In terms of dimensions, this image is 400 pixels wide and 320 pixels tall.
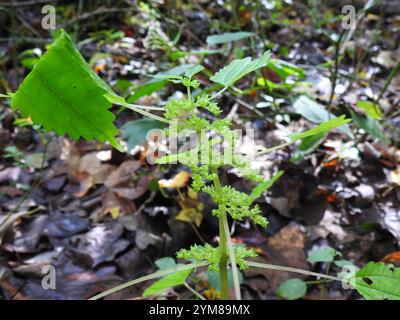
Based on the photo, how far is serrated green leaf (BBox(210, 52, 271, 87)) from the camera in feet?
2.72

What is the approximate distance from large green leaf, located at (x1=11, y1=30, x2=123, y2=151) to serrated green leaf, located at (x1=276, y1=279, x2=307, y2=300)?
77cm

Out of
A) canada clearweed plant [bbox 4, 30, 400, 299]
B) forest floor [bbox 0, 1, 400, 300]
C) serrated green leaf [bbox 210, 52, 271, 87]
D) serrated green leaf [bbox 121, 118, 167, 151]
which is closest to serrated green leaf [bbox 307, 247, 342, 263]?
forest floor [bbox 0, 1, 400, 300]

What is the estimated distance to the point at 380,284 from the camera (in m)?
0.88

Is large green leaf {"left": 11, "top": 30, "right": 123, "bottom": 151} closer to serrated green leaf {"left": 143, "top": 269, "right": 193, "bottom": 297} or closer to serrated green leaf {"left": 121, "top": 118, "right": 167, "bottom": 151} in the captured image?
serrated green leaf {"left": 143, "top": 269, "right": 193, "bottom": 297}

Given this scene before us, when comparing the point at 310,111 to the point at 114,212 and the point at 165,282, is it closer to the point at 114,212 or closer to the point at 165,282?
the point at 114,212

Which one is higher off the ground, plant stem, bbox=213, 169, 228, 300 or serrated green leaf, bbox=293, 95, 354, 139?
serrated green leaf, bbox=293, 95, 354, 139

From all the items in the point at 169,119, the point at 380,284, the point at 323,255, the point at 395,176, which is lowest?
the point at 380,284

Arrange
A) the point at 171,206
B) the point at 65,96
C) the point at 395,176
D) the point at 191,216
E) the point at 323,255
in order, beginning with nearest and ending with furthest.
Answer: the point at 65,96 → the point at 323,255 → the point at 191,216 → the point at 171,206 → the point at 395,176

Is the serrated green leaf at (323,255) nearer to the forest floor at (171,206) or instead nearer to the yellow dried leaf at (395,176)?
the forest floor at (171,206)

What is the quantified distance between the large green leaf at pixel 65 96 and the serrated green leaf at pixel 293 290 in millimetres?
765

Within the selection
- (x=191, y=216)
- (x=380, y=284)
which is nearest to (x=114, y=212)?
(x=191, y=216)

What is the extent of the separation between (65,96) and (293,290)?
906 mm

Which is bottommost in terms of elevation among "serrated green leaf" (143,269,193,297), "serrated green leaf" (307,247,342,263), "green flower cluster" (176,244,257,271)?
"serrated green leaf" (143,269,193,297)

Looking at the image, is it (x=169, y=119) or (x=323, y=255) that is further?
(x=323, y=255)
